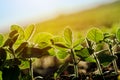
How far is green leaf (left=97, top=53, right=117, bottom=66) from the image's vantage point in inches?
73.1

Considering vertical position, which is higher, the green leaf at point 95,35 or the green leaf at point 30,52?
the green leaf at point 95,35

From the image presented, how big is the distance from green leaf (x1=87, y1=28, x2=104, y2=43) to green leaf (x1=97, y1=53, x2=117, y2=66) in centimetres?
8

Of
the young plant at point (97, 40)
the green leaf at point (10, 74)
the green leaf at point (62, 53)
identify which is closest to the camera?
the green leaf at point (10, 74)

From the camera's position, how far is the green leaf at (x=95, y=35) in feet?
6.20

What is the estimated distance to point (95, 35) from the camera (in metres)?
1.90

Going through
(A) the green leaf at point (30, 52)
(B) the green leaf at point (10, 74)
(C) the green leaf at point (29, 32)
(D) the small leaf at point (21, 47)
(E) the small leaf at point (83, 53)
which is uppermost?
(C) the green leaf at point (29, 32)

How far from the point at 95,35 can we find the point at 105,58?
13cm

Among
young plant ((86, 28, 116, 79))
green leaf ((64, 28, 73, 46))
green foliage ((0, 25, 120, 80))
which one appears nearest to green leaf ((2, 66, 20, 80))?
green foliage ((0, 25, 120, 80))

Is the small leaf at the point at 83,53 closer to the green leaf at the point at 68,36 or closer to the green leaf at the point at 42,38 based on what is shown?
the green leaf at the point at 68,36

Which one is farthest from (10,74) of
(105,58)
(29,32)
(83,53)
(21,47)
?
(105,58)

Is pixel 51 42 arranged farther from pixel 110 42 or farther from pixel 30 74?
pixel 110 42

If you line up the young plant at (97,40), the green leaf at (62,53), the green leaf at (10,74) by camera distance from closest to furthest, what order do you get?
the green leaf at (10,74), the young plant at (97,40), the green leaf at (62,53)

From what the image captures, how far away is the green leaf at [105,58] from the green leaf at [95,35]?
81mm

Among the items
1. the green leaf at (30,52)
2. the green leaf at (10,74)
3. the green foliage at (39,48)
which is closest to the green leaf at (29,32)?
the green foliage at (39,48)
